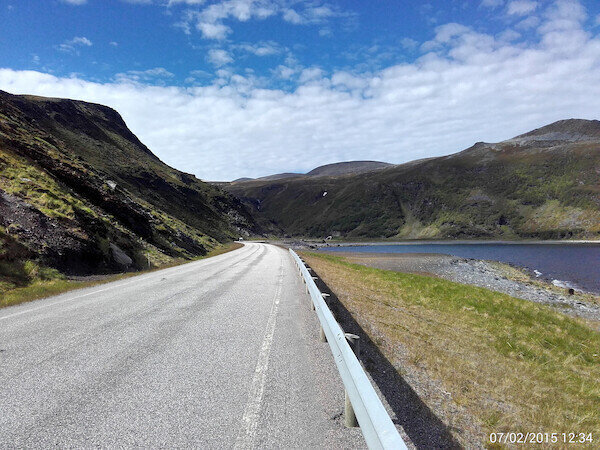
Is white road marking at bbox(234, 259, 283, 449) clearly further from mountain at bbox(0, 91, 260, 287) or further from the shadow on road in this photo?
mountain at bbox(0, 91, 260, 287)

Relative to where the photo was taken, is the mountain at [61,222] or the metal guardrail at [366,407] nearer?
the metal guardrail at [366,407]

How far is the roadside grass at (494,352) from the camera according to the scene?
4.90 metres

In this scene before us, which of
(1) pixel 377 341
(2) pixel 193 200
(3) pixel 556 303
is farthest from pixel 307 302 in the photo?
(2) pixel 193 200

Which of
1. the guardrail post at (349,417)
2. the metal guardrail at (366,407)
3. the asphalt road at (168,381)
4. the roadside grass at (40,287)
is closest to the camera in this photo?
the metal guardrail at (366,407)

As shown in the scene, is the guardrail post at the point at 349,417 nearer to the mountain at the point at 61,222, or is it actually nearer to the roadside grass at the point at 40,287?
the roadside grass at the point at 40,287

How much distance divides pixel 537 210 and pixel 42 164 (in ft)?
590

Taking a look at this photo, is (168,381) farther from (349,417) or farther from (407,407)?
(407,407)

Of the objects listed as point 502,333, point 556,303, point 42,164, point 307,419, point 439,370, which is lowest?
point 556,303

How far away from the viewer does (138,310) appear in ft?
30.4

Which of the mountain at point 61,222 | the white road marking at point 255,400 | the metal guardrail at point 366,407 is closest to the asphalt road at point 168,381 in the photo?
the white road marking at point 255,400

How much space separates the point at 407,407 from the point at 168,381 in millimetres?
3193

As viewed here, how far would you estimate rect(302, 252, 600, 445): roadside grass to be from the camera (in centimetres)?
490

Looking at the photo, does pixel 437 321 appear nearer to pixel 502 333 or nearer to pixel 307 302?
pixel 502 333

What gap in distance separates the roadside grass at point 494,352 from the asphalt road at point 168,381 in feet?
6.33
